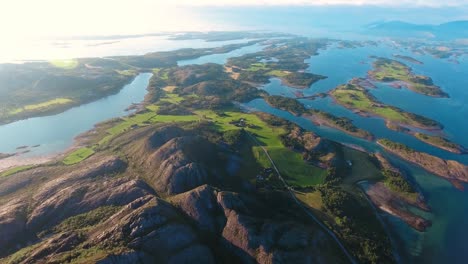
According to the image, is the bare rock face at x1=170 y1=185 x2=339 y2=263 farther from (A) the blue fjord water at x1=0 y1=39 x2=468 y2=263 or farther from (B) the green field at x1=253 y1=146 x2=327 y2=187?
(A) the blue fjord water at x1=0 y1=39 x2=468 y2=263

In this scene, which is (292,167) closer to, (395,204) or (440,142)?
(395,204)

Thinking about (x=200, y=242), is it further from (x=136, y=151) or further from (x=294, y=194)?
(x=136, y=151)

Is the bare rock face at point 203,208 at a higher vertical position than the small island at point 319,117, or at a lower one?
higher

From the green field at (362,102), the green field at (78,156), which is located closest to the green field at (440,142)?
the green field at (362,102)

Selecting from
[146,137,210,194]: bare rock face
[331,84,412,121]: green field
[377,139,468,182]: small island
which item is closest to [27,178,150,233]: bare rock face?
[146,137,210,194]: bare rock face

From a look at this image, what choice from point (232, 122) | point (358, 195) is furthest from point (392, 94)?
point (358, 195)

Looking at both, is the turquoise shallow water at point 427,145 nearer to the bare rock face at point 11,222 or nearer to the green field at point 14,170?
the bare rock face at point 11,222
